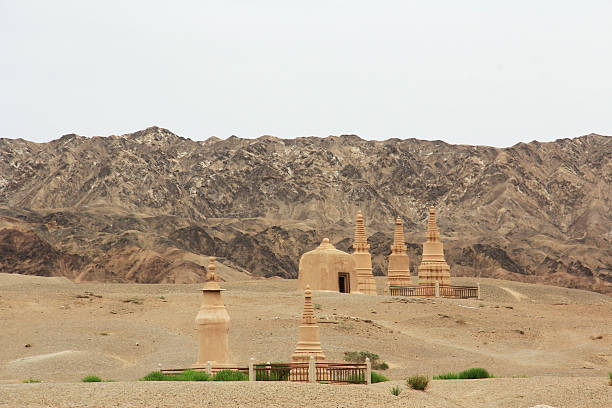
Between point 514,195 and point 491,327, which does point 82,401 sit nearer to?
point 491,327

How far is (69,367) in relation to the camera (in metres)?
30.3

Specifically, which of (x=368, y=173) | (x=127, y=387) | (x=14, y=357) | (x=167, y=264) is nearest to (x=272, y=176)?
(x=368, y=173)

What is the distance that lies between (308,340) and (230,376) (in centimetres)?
216

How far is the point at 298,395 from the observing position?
18.5 metres

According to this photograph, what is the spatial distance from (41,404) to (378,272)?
7657 cm

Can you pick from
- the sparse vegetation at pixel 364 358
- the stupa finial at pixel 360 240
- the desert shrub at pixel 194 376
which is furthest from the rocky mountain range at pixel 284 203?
the desert shrub at pixel 194 376

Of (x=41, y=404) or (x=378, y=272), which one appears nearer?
(x=41, y=404)

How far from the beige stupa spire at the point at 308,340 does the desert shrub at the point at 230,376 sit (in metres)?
1.36

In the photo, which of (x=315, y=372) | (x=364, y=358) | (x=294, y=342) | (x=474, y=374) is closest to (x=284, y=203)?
(x=294, y=342)

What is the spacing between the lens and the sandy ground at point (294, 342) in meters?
18.5

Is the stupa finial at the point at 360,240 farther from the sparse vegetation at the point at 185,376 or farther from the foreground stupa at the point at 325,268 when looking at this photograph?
the sparse vegetation at the point at 185,376

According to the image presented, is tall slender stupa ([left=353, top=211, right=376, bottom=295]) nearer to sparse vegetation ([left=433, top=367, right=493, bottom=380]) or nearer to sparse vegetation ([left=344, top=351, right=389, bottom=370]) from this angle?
sparse vegetation ([left=344, top=351, right=389, bottom=370])

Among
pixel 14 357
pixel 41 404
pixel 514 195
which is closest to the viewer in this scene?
pixel 41 404

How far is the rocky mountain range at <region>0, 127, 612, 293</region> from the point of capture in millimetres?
87000
